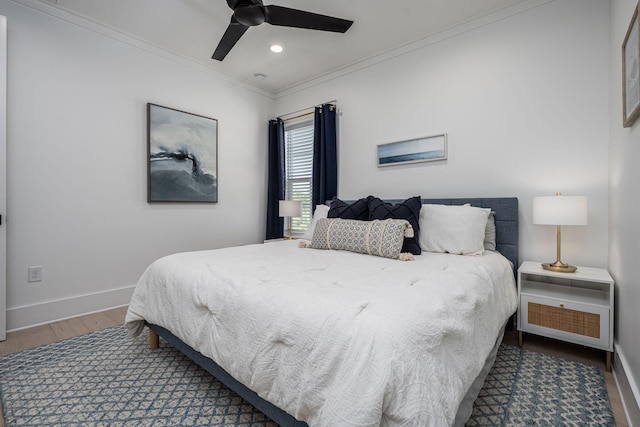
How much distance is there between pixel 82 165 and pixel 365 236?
8.58 feet

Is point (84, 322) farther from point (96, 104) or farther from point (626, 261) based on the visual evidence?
point (626, 261)

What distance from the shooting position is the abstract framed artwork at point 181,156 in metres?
3.20

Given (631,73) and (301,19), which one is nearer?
(631,73)

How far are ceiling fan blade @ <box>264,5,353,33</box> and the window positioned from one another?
1.66 metres

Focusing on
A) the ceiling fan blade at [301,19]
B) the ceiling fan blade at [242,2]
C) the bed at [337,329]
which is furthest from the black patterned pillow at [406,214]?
the ceiling fan blade at [242,2]

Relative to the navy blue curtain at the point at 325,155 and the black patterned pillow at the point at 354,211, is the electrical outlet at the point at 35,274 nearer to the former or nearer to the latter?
the black patterned pillow at the point at 354,211

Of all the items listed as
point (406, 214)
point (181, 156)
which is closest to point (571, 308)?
point (406, 214)

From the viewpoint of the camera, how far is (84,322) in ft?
8.59

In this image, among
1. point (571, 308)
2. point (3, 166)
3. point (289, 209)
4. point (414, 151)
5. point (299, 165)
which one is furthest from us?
point (299, 165)

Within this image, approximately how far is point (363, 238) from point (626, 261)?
4.88 ft

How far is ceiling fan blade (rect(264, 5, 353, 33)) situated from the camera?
85.7 inches

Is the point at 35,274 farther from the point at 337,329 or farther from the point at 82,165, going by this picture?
the point at 337,329

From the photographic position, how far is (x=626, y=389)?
1.47 m

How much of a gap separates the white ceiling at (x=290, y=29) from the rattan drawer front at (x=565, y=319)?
244 cm
